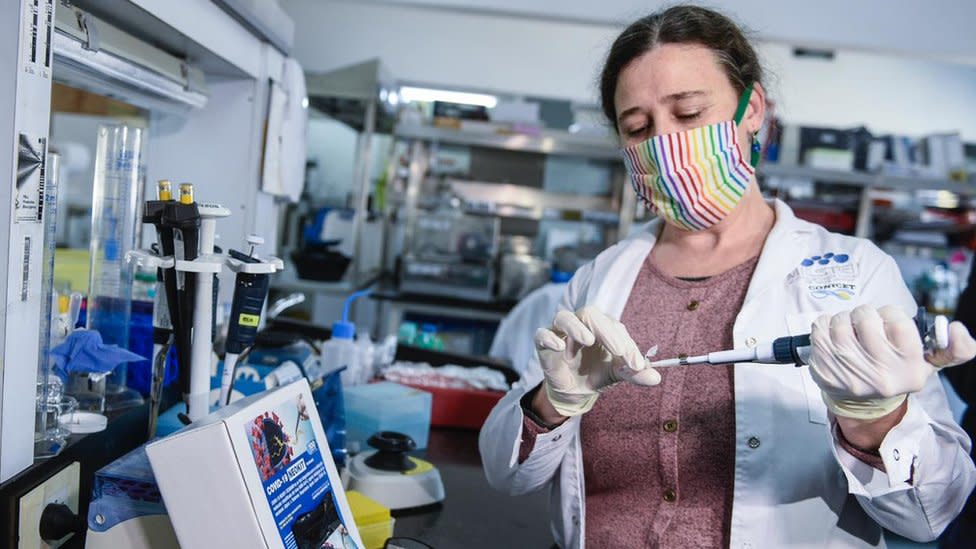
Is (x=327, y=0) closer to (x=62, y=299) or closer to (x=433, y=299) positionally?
(x=433, y=299)

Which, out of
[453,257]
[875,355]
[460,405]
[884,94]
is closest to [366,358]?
[460,405]

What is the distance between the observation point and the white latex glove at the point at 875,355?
2.58 feet

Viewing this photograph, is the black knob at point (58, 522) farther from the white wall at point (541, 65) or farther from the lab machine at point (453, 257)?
the white wall at point (541, 65)

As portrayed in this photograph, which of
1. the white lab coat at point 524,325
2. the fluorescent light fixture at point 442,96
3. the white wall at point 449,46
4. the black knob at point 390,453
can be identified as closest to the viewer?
the black knob at point 390,453

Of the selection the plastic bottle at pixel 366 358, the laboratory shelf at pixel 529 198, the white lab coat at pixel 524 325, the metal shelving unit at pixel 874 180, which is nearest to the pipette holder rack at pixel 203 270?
the plastic bottle at pixel 366 358

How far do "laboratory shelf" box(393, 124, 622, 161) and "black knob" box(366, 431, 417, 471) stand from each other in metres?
3.68

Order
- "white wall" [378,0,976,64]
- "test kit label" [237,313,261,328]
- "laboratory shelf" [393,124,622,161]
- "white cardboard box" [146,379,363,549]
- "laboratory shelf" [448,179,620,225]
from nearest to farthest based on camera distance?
"white cardboard box" [146,379,363,549], "test kit label" [237,313,261,328], "white wall" [378,0,976,64], "laboratory shelf" [393,124,622,161], "laboratory shelf" [448,179,620,225]

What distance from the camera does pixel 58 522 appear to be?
92cm

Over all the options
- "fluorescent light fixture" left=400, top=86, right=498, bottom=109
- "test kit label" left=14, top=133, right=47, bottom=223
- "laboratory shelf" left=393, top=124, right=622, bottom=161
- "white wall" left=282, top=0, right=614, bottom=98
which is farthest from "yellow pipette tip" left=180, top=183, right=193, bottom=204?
"white wall" left=282, top=0, right=614, bottom=98

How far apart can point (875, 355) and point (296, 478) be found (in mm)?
668

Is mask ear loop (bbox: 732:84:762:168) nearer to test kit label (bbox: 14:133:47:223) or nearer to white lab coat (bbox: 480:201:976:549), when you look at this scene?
white lab coat (bbox: 480:201:976:549)

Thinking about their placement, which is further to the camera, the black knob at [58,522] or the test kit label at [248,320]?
the test kit label at [248,320]

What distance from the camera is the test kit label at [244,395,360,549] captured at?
815 mm

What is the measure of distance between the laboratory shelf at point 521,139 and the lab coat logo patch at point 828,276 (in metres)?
3.69
